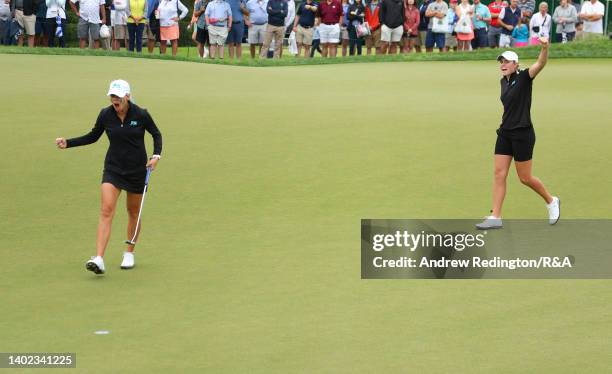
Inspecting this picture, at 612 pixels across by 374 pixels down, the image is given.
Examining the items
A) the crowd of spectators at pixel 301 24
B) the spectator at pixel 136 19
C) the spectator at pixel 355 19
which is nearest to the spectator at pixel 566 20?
the crowd of spectators at pixel 301 24

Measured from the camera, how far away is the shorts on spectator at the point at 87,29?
114 ft

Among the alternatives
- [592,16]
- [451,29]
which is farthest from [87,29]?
[592,16]

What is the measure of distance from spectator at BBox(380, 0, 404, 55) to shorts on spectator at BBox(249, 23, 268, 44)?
3464 millimetres

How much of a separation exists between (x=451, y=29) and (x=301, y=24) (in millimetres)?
4596

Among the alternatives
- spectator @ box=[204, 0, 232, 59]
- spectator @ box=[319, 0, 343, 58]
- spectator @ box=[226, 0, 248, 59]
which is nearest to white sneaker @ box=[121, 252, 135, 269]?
spectator @ box=[204, 0, 232, 59]

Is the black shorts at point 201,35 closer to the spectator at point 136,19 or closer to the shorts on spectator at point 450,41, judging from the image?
the spectator at point 136,19

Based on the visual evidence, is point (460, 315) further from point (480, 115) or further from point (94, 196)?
point (480, 115)

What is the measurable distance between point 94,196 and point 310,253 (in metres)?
4.44

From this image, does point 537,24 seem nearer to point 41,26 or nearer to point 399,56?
point 399,56

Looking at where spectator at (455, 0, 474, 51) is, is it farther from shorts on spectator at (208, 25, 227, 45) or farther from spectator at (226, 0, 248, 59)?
shorts on spectator at (208, 25, 227, 45)

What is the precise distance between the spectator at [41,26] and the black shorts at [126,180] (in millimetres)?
22596

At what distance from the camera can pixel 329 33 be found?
118ft

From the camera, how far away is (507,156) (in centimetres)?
1510

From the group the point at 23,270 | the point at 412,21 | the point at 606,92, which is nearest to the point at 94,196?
the point at 23,270
